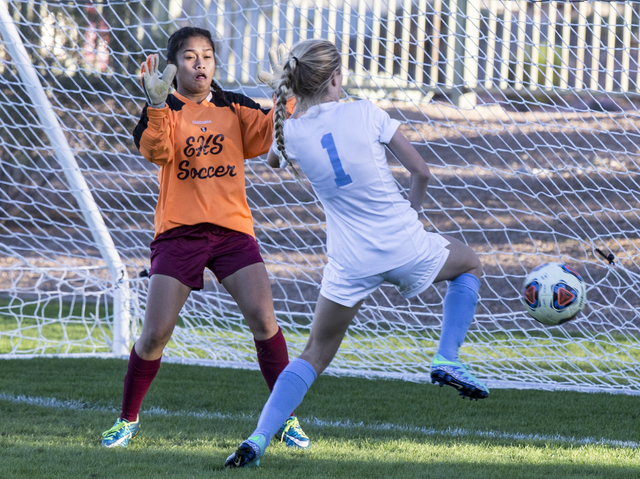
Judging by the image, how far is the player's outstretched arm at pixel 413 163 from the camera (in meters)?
2.60

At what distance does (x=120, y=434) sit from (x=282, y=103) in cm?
152

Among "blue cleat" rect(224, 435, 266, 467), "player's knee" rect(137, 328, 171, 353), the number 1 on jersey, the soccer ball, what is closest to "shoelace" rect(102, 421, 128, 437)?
"player's knee" rect(137, 328, 171, 353)

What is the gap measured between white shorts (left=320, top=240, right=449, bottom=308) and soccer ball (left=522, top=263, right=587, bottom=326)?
647 millimetres

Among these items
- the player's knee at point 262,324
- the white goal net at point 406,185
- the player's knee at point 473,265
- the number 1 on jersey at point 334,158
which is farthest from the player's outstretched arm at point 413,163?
the white goal net at point 406,185

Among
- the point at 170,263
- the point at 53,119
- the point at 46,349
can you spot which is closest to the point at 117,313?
the point at 46,349

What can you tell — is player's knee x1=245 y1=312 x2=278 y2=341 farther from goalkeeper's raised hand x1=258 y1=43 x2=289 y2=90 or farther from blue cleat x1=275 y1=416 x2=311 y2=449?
goalkeeper's raised hand x1=258 y1=43 x2=289 y2=90

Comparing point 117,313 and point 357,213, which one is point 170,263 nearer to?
point 357,213

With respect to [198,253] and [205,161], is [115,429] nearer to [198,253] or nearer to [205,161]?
[198,253]

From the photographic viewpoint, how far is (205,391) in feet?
14.4

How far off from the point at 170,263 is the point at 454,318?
3.71 feet

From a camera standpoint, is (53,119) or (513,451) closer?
(513,451)

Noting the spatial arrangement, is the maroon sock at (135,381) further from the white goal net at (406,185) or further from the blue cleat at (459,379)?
the white goal net at (406,185)

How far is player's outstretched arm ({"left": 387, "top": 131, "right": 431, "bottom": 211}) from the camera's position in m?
2.60

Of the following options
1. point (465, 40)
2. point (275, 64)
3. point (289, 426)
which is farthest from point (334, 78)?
point (465, 40)
